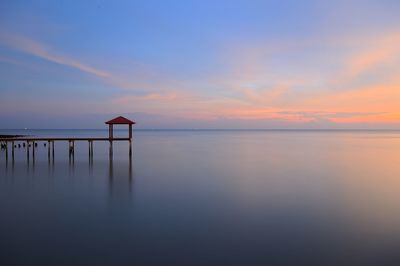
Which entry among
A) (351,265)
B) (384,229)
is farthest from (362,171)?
(351,265)

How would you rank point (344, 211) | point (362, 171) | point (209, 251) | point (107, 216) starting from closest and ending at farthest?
point (209, 251)
point (107, 216)
point (344, 211)
point (362, 171)

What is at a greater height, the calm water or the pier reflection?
the calm water

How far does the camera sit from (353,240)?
7.27 metres

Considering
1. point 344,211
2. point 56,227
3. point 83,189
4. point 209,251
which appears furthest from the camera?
point 83,189

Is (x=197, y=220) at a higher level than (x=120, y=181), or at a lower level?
higher

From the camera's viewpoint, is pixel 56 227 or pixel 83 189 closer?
pixel 56 227

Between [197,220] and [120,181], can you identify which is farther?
[120,181]

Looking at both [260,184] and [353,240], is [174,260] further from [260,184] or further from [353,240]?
[260,184]

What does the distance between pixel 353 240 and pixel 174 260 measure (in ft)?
12.8

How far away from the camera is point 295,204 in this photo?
35.2 ft

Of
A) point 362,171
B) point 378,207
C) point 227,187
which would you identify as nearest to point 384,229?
point 378,207

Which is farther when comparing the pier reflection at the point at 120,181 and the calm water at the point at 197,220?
the pier reflection at the point at 120,181

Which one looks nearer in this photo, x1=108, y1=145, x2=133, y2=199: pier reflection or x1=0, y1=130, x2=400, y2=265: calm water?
x1=0, y1=130, x2=400, y2=265: calm water

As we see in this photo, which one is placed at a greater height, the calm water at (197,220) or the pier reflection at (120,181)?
the calm water at (197,220)
